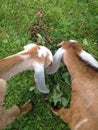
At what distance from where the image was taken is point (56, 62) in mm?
5426

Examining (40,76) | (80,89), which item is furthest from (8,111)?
(80,89)

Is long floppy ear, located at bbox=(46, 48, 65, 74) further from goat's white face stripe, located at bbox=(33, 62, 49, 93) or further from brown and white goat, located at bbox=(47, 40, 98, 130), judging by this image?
goat's white face stripe, located at bbox=(33, 62, 49, 93)

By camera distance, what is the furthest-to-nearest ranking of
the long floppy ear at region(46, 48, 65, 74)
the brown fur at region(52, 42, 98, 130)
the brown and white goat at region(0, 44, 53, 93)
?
the long floppy ear at region(46, 48, 65, 74), the brown and white goat at region(0, 44, 53, 93), the brown fur at region(52, 42, 98, 130)

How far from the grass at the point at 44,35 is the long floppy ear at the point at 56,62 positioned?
41 cm

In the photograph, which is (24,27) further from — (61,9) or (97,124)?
(97,124)

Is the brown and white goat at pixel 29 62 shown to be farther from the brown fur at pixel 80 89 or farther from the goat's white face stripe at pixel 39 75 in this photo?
the brown fur at pixel 80 89

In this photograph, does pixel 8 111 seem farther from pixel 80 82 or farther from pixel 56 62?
pixel 80 82

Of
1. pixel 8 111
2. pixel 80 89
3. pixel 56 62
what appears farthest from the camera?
pixel 8 111

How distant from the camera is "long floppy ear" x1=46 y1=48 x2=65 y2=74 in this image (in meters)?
5.38

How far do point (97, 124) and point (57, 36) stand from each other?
66.3 inches

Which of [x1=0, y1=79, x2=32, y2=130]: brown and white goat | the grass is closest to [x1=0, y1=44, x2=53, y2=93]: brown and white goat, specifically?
[x1=0, y1=79, x2=32, y2=130]: brown and white goat

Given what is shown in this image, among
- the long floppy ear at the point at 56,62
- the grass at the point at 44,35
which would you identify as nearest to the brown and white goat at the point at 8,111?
the grass at the point at 44,35

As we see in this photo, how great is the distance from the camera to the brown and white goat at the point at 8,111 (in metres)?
5.30

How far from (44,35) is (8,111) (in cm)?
127
